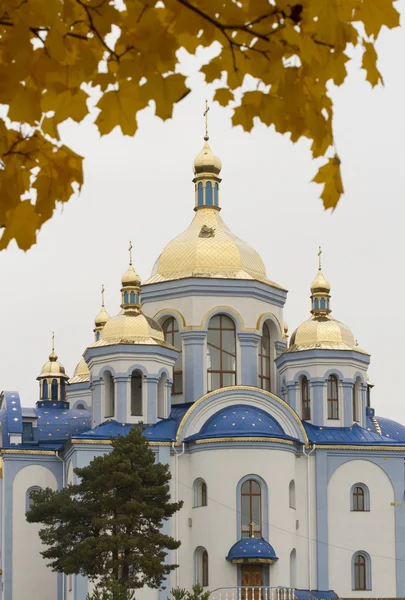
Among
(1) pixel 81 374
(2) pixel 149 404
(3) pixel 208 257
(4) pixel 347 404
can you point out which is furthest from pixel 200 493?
(1) pixel 81 374

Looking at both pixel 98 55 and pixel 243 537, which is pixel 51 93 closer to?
pixel 98 55

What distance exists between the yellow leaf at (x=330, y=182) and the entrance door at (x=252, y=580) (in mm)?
27426

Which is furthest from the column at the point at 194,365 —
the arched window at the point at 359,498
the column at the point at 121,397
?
the arched window at the point at 359,498

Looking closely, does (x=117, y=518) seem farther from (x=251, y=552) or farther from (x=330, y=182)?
(x=330, y=182)

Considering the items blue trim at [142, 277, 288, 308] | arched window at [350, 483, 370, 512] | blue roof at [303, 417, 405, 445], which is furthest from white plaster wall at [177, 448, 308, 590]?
blue trim at [142, 277, 288, 308]

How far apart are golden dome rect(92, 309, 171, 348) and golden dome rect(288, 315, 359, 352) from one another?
382 cm

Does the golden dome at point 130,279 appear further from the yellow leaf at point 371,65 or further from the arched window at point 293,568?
the yellow leaf at point 371,65

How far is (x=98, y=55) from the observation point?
4.93m

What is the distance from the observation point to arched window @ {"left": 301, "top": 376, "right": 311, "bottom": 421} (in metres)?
36.3

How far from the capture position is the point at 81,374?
153 ft

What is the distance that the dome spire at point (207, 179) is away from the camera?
1542 inches

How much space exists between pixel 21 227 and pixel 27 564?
102 feet

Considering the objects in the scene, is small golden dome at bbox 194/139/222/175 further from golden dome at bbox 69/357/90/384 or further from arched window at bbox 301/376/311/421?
golden dome at bbox 69/357/90/384

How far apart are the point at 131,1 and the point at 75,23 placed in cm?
31
